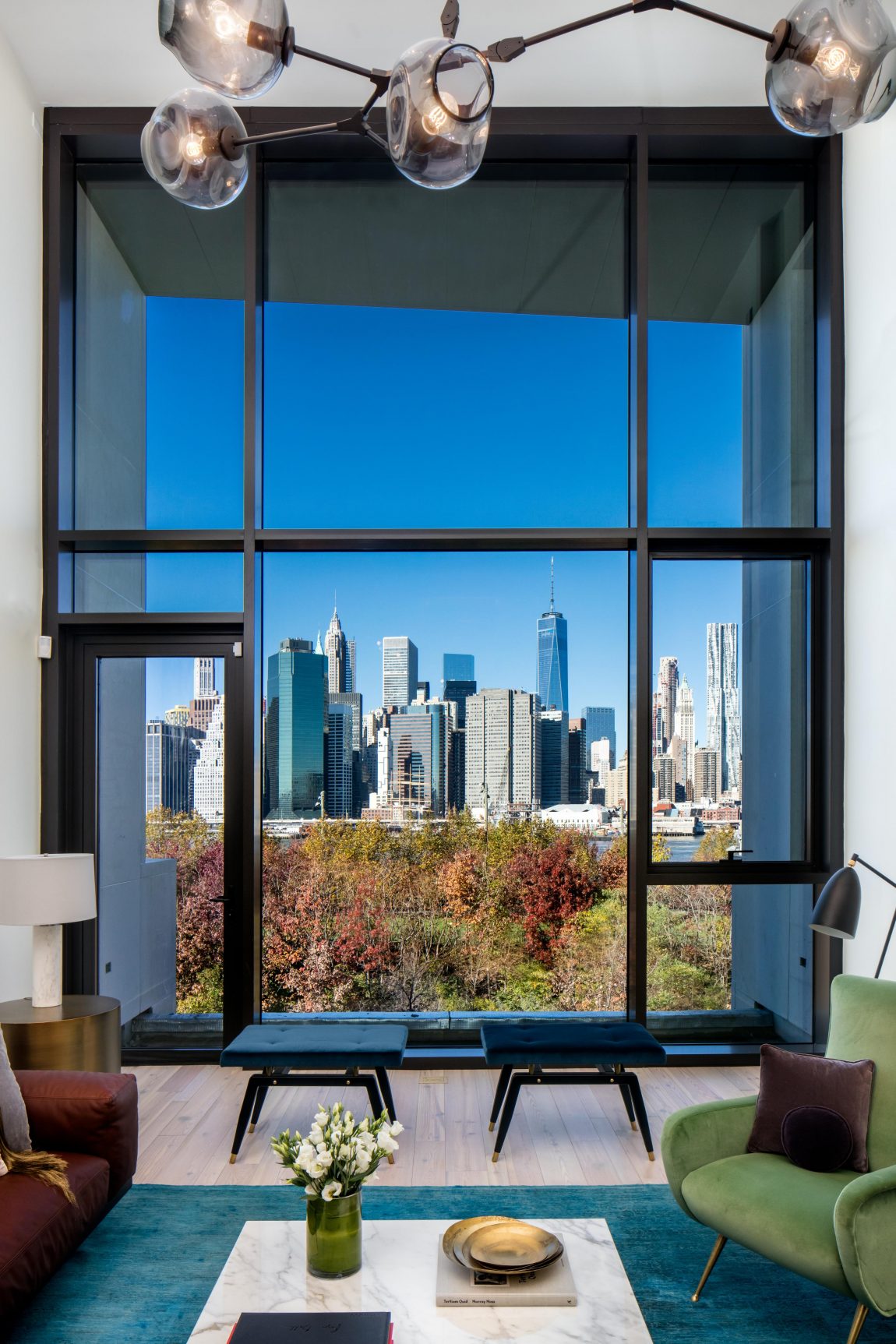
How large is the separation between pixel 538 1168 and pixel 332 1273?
153 cm

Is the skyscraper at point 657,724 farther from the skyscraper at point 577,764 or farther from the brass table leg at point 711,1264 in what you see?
Result: the brass table leg at point 711,1264

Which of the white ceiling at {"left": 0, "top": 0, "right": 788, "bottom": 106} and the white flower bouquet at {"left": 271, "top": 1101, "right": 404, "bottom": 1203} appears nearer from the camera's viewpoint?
the white flower bouquet at {"left": 271, "top": 1101, "right": 404, "bottom": 1203}

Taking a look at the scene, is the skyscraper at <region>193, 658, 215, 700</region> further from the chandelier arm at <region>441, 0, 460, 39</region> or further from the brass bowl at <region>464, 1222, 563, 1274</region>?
the chandelier arm at <region>441, 0, 460, 39</region>

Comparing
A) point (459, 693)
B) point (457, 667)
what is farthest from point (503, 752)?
point (457, 667)

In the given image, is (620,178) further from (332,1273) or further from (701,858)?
(332,1273)

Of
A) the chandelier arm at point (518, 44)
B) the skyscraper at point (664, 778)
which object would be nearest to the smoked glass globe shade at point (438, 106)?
the chandelier arm at point (518, 44)

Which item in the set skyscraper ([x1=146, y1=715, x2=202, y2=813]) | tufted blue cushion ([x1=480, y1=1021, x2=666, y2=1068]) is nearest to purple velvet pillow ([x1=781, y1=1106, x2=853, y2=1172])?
tufted blue cushion ([x1=480, y1=1021, x2=666, y2=1068])

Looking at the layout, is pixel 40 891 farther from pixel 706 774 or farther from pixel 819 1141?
pixel 706 774

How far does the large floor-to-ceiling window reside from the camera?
468cm

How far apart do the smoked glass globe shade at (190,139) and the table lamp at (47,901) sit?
245 centimetres

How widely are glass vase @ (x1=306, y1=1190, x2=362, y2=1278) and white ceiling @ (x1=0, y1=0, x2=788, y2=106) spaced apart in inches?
172

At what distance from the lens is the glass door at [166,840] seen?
15.3 ft

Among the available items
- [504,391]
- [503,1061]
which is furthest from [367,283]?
[503,1061]

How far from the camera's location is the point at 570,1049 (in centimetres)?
368
